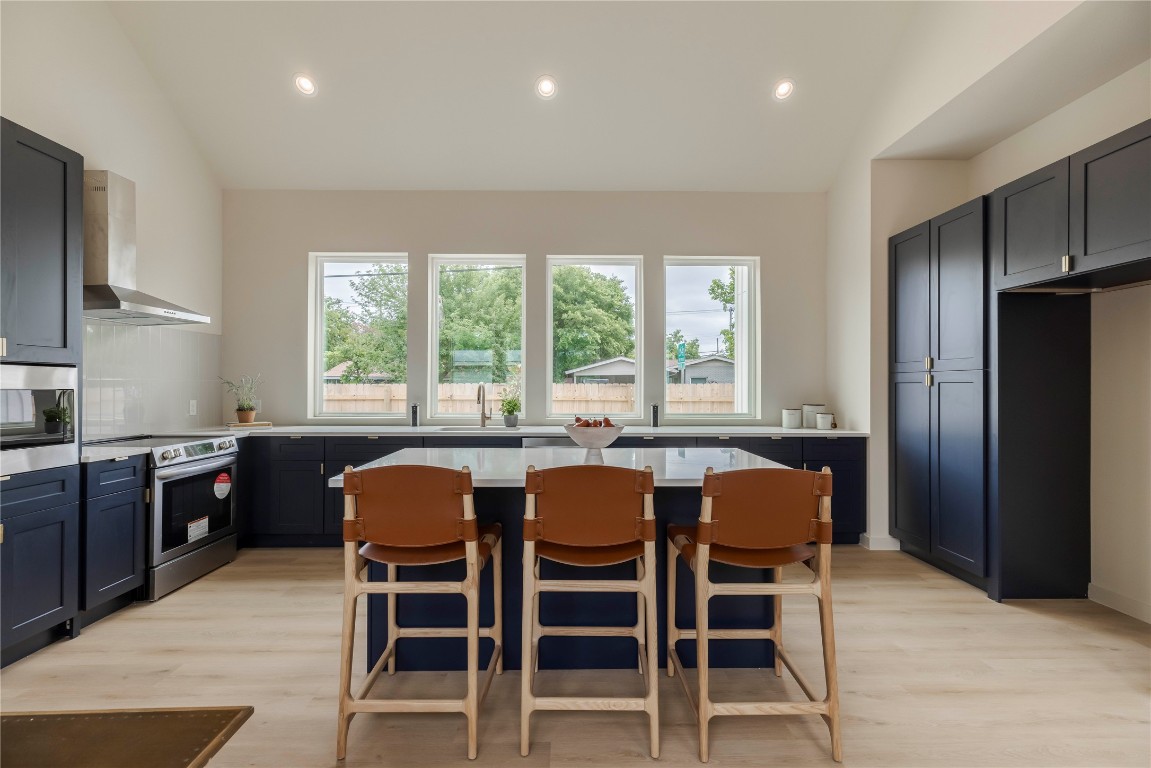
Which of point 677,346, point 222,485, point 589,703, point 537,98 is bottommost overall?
point 589,703

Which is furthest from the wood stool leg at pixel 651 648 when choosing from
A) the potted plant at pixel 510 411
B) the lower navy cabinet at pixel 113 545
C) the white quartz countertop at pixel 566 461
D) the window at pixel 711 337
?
the window at pixel 711 337

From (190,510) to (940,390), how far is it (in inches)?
191

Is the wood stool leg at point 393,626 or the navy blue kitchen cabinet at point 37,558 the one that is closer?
the wood stool leg at point 393,626

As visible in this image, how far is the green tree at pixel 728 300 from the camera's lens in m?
5.30

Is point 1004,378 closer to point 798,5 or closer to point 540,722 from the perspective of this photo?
point 798,5

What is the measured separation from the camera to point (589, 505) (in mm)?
1965

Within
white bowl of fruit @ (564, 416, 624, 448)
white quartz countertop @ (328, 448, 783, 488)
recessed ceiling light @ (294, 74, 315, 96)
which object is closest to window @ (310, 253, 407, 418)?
recessed ceiling light @ (294, 74, 315, 96)

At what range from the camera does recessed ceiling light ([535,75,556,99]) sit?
13.8 ft

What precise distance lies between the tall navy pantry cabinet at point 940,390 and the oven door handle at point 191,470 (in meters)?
4.75

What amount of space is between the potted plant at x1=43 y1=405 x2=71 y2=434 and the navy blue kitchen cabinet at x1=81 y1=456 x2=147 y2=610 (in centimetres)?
25

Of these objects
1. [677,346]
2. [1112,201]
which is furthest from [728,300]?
[1112,201]

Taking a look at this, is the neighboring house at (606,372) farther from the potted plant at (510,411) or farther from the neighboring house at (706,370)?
the potted plant at (510,411)

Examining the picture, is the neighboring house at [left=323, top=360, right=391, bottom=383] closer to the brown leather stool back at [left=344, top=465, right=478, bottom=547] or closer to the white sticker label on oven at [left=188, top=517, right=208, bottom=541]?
the white sticker label on oven at [left=188, top=517, right=208, bottom=541]

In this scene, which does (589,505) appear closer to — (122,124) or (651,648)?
(651,648)
